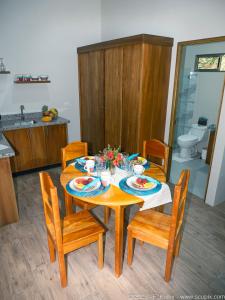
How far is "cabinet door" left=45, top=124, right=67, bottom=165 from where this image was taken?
3740 millimetres

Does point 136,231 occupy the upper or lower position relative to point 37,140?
Result: lower

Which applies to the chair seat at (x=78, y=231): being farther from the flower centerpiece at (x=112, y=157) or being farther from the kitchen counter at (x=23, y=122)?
the kitchen counter at (x=23, y=122)

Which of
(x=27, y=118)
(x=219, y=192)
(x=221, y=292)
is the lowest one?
(x=221, y=292)

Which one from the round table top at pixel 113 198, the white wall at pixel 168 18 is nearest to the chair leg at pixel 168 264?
the round table top at pixel 113 198

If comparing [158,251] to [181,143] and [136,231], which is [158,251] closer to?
[136,231]

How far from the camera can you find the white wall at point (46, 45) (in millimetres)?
3553

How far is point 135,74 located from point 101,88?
94 cm

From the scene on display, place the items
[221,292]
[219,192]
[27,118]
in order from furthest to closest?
[27,118] < [219,192] < [221,292]

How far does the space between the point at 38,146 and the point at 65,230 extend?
221 centimetres

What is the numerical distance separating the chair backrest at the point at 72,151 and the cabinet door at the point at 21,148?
4.62 feet

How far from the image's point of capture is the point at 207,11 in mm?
2479

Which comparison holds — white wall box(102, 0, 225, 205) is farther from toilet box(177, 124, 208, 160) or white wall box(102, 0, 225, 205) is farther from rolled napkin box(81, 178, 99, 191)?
rolled napkin box(81, 178, 99, 191)

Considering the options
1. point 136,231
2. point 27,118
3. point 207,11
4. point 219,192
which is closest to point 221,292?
point 136,231

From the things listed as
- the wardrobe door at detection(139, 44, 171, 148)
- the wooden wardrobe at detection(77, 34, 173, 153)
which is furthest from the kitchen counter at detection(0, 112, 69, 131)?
the wardrobe door at detection(139, 44, 171, 148)
